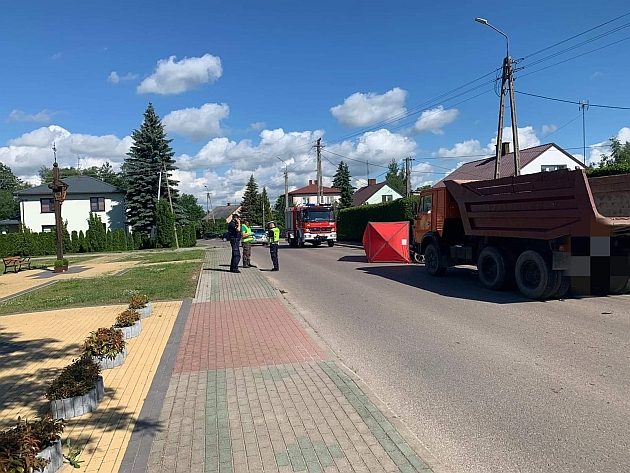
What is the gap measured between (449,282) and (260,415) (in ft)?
32.8

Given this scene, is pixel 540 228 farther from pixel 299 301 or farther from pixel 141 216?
pixel 141 216

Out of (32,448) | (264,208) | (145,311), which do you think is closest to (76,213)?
(264,208)

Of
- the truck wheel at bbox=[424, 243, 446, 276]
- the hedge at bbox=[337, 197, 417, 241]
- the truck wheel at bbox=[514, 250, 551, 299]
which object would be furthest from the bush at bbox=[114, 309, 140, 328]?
the hedge at bbox=[337, 197, 417, 241]

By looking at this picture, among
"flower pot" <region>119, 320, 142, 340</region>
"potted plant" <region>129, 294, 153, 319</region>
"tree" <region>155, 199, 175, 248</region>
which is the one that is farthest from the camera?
"tree" <region>155, 199, 175, 248</region>

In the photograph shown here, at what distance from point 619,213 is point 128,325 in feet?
30.9

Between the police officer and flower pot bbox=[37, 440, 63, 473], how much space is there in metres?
14.4

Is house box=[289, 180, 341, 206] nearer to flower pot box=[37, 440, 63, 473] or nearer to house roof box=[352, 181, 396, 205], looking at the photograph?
house roof box=[352, 181, 396, 205]

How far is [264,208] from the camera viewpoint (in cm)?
9719

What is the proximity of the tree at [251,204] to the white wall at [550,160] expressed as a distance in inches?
2571

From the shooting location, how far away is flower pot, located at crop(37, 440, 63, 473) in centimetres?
349

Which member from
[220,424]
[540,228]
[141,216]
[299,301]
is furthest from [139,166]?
[220,424]

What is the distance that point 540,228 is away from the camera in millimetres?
10398

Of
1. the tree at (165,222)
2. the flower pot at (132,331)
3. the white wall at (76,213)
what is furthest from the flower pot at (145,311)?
the white wall at (76,213)

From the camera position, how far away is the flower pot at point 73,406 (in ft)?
15.5
